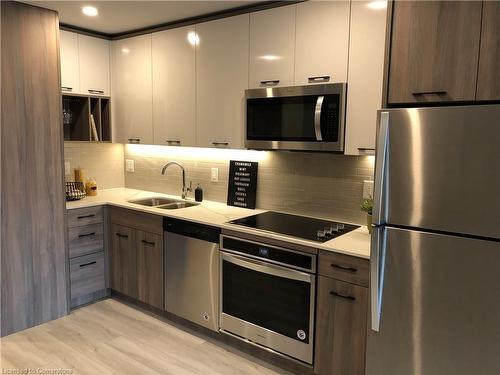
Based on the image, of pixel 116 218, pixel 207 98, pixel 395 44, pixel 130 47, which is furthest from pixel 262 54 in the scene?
pixel 116 218

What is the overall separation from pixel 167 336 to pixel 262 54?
7.03 ft

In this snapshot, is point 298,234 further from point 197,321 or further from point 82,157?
point 82,157

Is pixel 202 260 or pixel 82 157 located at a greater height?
pixel 82 157

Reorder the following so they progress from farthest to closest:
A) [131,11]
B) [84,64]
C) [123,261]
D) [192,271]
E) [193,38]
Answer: [84,64], [123,261], [193,38], [131,11], [192,271]

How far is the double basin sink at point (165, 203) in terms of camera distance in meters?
3.56

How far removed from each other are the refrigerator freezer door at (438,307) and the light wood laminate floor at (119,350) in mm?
979

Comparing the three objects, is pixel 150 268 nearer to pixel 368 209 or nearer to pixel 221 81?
pixel 221 81

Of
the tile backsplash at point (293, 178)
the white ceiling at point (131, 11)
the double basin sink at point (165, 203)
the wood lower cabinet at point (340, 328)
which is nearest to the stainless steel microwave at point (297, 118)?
the tile backsplash at point (293, 178)

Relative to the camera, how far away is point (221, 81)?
3020mm

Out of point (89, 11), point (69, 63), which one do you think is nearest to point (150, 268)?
point (69, 63)

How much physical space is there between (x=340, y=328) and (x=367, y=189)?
920mm

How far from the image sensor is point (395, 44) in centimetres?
183

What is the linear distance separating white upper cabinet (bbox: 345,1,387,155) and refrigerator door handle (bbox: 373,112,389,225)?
584mm

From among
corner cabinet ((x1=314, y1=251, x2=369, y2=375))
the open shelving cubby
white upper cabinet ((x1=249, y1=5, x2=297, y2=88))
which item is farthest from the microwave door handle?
the open shelving cubby
